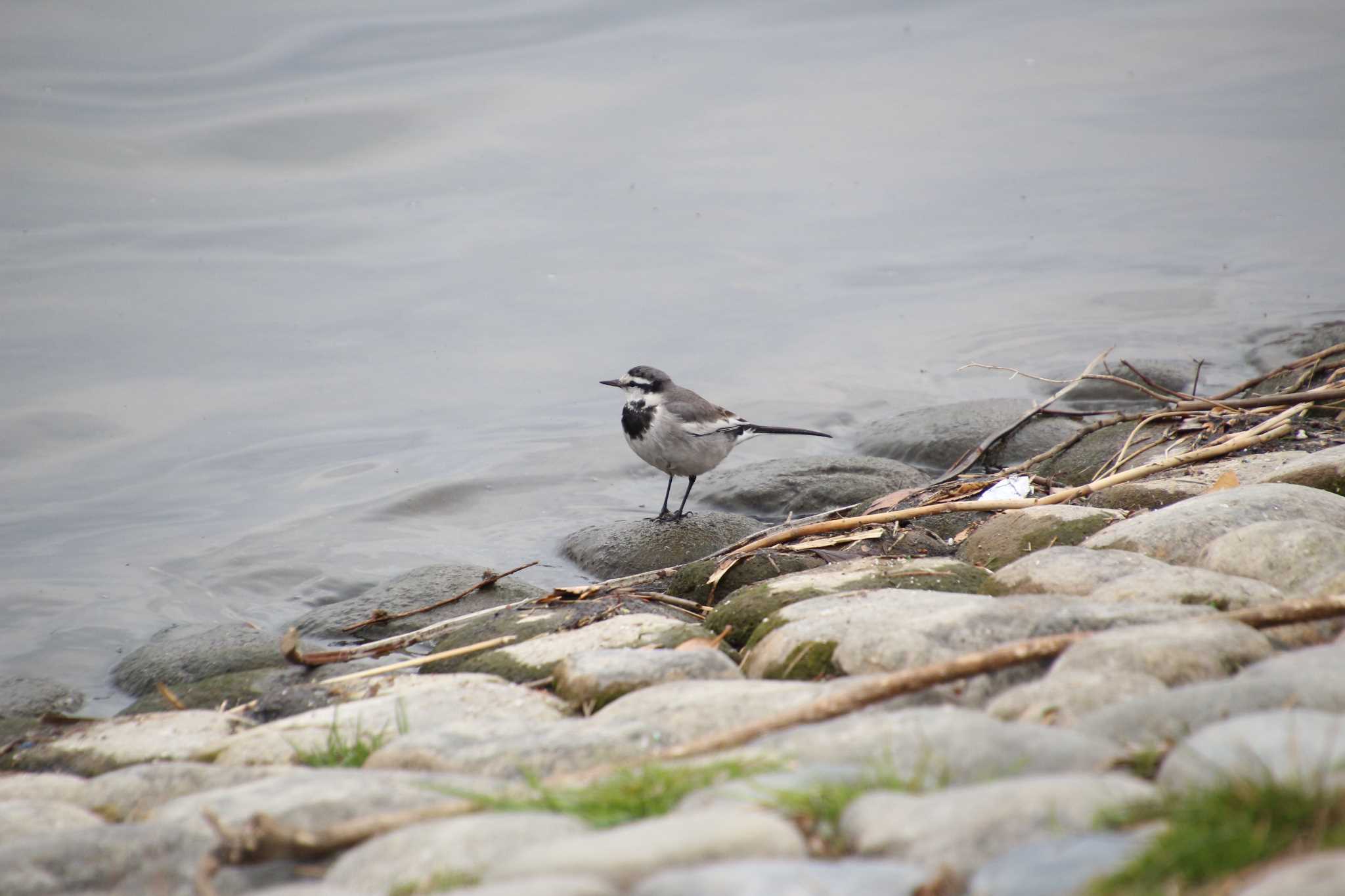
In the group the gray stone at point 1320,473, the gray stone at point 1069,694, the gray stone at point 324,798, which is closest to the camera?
the gray stone at point 324,798

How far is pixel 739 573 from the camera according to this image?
5.18 m

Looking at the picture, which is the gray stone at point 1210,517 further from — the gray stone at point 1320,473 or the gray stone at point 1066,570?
the gray stone at point 1320,473

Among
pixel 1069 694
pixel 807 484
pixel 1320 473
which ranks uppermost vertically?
pixel 1320 473

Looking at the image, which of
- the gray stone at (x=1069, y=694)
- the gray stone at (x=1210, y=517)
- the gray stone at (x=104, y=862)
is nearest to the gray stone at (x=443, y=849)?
the gray stone at (x=104, y=862)

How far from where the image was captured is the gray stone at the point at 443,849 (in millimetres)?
1992

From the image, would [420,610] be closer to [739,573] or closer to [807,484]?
[739,573]

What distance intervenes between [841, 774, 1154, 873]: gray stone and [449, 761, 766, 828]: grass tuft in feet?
1.06

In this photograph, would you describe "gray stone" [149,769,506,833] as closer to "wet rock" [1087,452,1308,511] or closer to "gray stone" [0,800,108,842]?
"gray stone" [0,800,108,842]

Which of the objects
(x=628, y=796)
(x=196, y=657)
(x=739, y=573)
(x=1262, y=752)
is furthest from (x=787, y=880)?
(x=196, y=657)

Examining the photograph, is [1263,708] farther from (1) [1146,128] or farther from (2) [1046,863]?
(1) [1146,128]

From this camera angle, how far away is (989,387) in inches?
429

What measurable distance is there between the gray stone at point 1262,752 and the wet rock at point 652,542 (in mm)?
4728

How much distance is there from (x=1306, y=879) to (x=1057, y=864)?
326mm

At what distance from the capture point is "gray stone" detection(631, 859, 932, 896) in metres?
1.71
